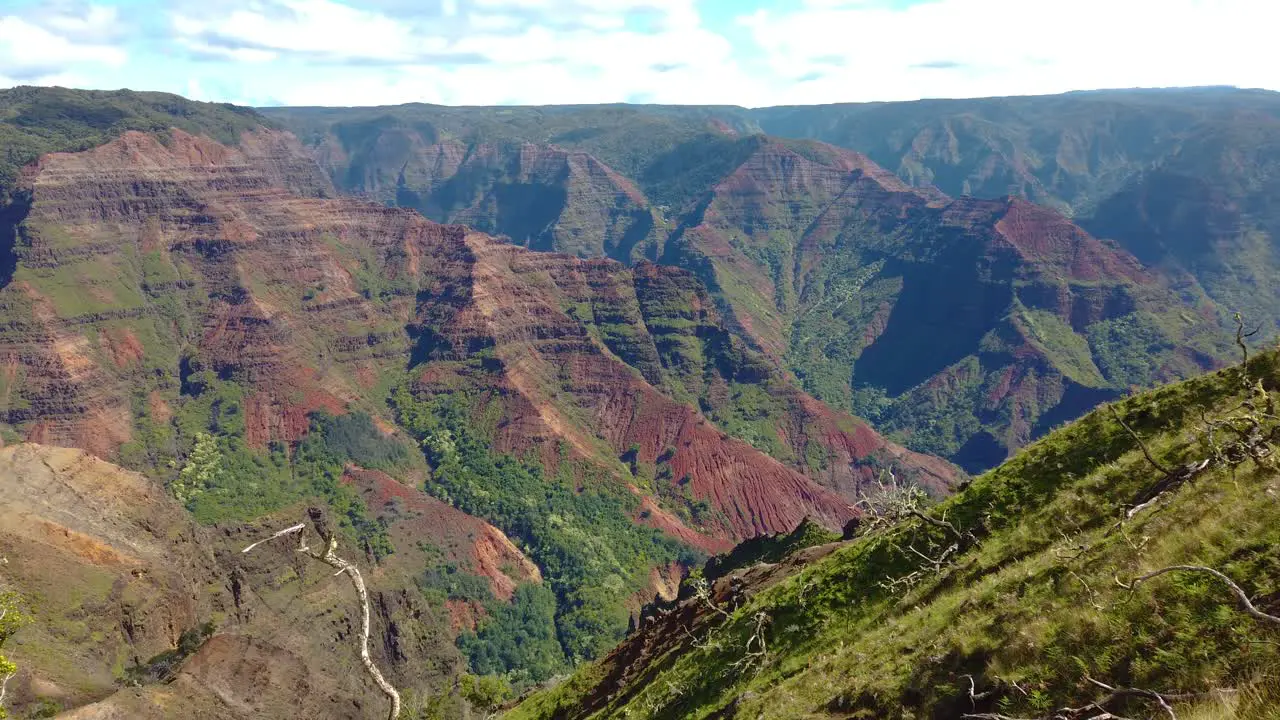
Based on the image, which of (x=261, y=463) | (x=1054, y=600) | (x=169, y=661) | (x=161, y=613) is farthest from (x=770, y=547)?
(x=261, y=463)

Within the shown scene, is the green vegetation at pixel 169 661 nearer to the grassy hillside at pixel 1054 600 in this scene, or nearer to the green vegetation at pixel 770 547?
the grassy hillside at pixel 1054 600

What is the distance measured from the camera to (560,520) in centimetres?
15312

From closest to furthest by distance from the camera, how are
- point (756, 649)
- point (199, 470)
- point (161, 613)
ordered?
point (756, 649) → point (161, 613) → point (199, 470)

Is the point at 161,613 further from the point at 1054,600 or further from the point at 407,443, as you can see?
the point at 407,443

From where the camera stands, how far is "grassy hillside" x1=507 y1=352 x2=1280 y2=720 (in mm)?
12062

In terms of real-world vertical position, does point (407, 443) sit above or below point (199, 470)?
below

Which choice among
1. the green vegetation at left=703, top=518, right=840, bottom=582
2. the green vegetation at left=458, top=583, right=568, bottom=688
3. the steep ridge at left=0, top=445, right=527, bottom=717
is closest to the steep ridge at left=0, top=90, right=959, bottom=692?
the green vegetation at left=458, top=583, right=568, bottom=688

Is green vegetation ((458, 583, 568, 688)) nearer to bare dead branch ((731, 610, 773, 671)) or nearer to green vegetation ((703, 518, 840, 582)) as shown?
green vegetation ((703, 518, 840, 582))

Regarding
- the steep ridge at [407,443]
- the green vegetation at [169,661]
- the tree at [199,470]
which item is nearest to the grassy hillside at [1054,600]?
the green vegetation at [169,661]

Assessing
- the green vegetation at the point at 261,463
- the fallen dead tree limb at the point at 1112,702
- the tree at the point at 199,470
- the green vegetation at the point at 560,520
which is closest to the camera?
the fallen dead tree limb at the point at 1112,702

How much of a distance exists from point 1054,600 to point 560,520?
141567 mm

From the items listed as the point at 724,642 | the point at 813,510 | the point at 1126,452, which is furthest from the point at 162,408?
the point at 1126,452

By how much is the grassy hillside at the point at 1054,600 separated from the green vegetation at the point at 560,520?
314 feet

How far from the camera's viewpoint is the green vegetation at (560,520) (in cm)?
12912
